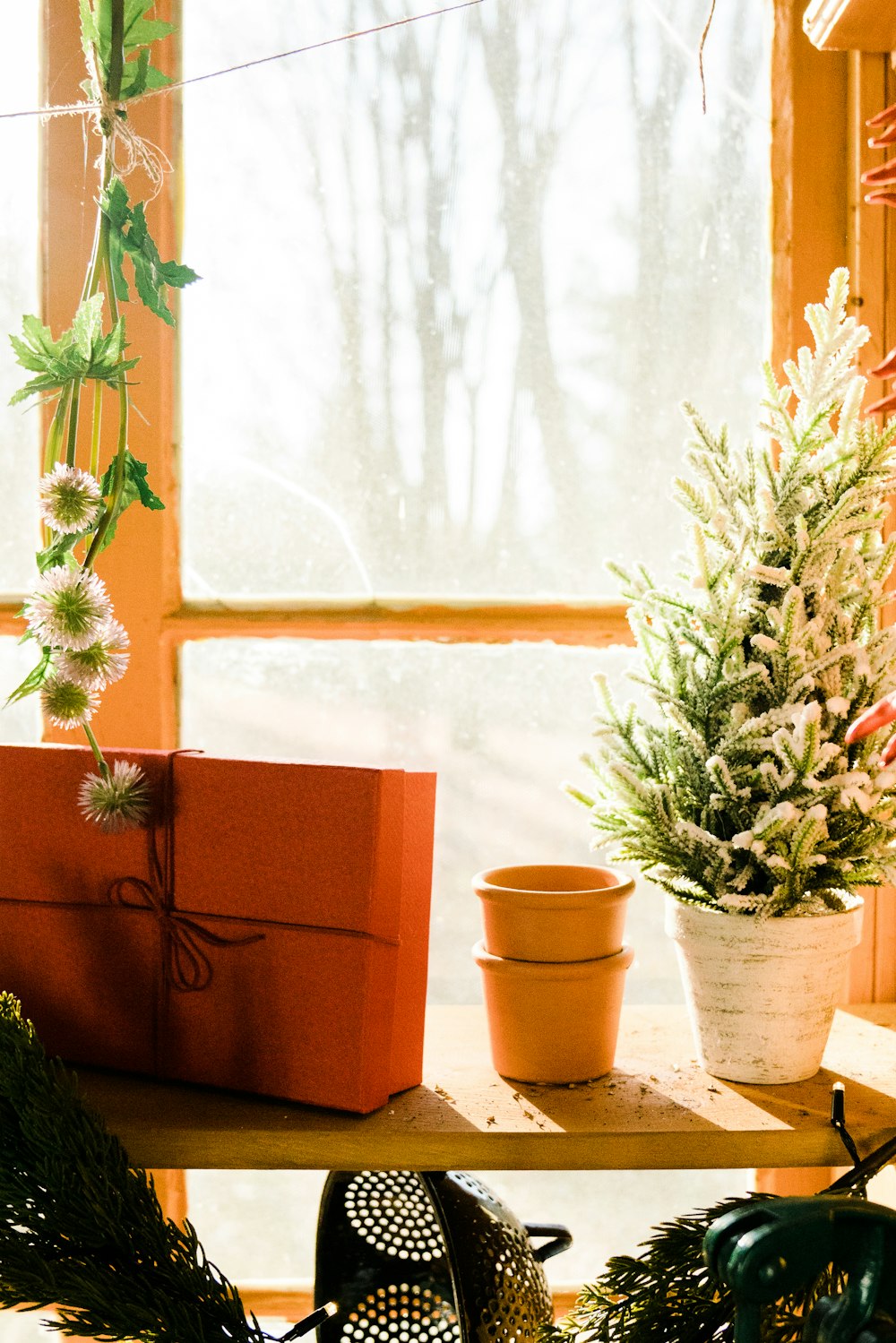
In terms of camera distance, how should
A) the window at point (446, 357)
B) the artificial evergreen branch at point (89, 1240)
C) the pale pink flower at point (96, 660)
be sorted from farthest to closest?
the window at point (446, 357), the pale pink flower at point (96, 660), the artificial evergreen branch at point (89, 1240)

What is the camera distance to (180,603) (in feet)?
3.83

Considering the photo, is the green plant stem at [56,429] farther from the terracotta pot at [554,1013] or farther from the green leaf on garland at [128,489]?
the terracotta pot at [554,1013]

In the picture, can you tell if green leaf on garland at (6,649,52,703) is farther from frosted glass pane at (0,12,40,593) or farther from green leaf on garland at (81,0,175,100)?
green leaf on garland at (81,0,175,100)

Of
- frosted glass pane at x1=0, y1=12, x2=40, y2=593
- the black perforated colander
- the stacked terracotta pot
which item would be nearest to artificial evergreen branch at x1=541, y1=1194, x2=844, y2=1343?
the black perforated colander

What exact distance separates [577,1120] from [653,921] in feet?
1.31

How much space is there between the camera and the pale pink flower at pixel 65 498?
0.85 m

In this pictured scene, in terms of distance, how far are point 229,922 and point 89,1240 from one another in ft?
Result: 0.75

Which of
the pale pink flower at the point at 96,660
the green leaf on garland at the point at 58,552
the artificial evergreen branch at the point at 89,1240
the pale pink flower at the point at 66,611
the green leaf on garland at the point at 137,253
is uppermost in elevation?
the green leaf on garland at the point at 137,253

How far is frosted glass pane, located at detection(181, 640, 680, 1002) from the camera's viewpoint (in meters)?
A: 1.17

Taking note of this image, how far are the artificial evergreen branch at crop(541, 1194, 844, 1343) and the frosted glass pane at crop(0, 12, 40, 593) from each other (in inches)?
34.3

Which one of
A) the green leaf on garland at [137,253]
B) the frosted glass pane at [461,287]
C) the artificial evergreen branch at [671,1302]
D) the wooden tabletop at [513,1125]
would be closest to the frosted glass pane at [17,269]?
the frosted glass pane at [461,287]

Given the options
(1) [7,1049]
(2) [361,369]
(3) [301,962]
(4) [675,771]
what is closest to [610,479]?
(2) [361,369]

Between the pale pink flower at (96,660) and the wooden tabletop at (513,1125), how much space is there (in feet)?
1.07

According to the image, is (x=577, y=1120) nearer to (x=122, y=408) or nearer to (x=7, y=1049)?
(x=7, y=1049)
